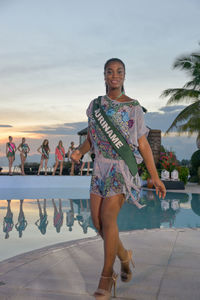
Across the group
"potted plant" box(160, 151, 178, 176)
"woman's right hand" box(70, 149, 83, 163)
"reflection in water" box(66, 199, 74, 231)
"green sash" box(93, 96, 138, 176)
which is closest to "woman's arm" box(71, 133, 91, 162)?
"woman's right hand" box(70, 149, 83, 163)

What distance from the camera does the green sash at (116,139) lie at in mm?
2998

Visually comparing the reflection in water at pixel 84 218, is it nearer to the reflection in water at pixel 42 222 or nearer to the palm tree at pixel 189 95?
the reflection in water at pixel 42 222

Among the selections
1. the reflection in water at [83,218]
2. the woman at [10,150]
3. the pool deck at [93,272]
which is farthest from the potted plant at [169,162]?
the pool deck at [93,272]

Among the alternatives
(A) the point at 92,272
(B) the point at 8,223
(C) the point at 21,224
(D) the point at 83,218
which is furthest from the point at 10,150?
(A) the point at 92,272

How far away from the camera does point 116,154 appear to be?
3.03 meters

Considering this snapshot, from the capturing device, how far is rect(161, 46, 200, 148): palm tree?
2284 cm

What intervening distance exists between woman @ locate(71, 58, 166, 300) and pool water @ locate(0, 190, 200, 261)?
2.44m

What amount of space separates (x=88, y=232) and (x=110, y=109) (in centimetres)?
402

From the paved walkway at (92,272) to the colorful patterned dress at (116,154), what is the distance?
32.8 inches

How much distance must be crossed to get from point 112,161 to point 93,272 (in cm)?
129

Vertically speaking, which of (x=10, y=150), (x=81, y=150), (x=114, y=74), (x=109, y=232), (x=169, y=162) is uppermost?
(x=10, y=150)

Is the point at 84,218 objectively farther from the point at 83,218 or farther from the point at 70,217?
the point at 70,217

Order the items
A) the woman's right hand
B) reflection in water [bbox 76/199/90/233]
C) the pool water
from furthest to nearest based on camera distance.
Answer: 1. reflection in water [bbox 76/199/90/233]
2. the pool water
3. the woman's right hand

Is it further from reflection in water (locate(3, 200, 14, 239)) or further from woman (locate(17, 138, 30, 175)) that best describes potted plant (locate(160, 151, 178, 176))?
reflection in water (locate(3, 200, 14, 239))
